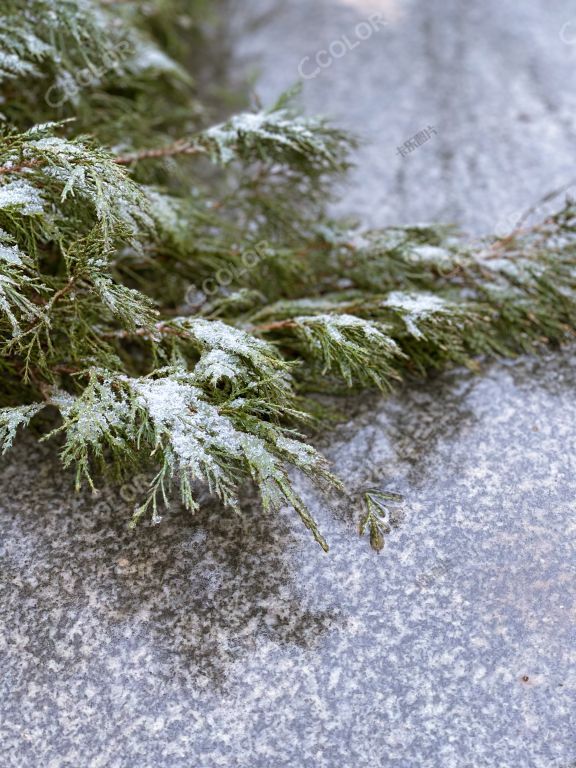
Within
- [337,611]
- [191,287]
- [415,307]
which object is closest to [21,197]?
[191,287]

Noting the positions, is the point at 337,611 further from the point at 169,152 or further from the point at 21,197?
the point at 169,152

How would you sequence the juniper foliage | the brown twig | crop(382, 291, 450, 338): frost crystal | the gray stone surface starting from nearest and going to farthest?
the gray stone surface < the juniper foliage < crop(382, 291, 450, 338): frost crystal < the brown twig

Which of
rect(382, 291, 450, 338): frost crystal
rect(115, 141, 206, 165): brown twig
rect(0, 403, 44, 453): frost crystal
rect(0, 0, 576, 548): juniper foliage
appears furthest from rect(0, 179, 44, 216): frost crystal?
rect(382, 291, 450, 338): frost crystal

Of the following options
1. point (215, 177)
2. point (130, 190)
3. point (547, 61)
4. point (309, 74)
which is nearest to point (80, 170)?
point (130, 190)

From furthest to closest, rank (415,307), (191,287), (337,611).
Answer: (191,287) < (415,307) < (337,611)

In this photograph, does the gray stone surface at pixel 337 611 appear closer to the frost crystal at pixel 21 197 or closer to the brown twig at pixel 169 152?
the frost crystal at pixel 21 197

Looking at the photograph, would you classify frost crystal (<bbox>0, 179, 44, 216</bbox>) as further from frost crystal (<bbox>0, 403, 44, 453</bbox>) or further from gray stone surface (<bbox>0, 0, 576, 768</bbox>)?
gray stone surface (<bbox>0, 0, 576, 768</bbox>)
